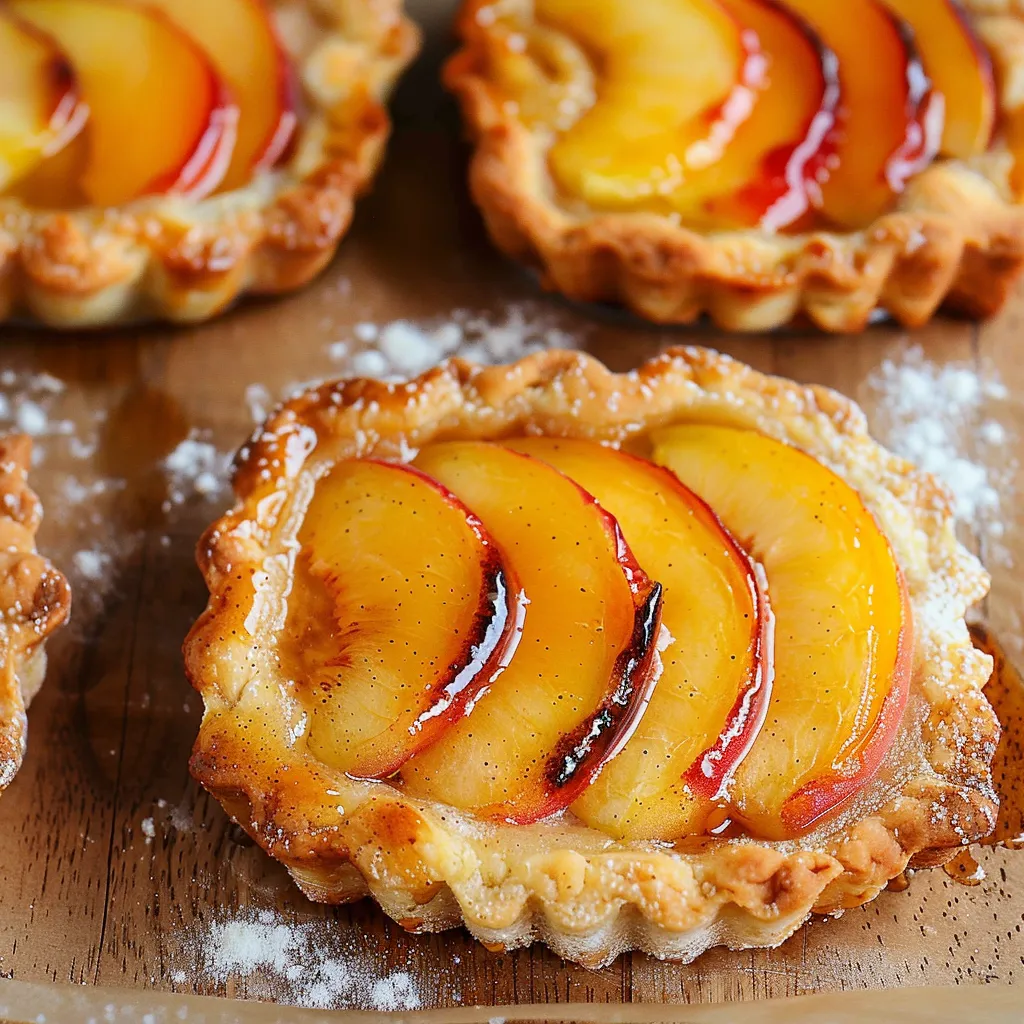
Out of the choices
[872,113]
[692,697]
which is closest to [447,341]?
[872,113]

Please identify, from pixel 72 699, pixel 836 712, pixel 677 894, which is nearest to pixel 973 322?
pixel 836 712

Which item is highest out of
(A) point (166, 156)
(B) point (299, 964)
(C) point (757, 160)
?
(C) point (757, 160)

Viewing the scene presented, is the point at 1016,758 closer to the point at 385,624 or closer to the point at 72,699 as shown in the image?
the point at 385,624

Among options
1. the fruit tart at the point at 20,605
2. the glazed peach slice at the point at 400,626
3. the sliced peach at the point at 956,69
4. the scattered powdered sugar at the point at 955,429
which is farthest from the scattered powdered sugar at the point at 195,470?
the sliced peach at the point at 956,69

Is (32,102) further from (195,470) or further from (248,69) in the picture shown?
(195,470)

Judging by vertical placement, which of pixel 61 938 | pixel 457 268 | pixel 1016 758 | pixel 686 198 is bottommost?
pixel 61 938

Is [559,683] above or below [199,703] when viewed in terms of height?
above
